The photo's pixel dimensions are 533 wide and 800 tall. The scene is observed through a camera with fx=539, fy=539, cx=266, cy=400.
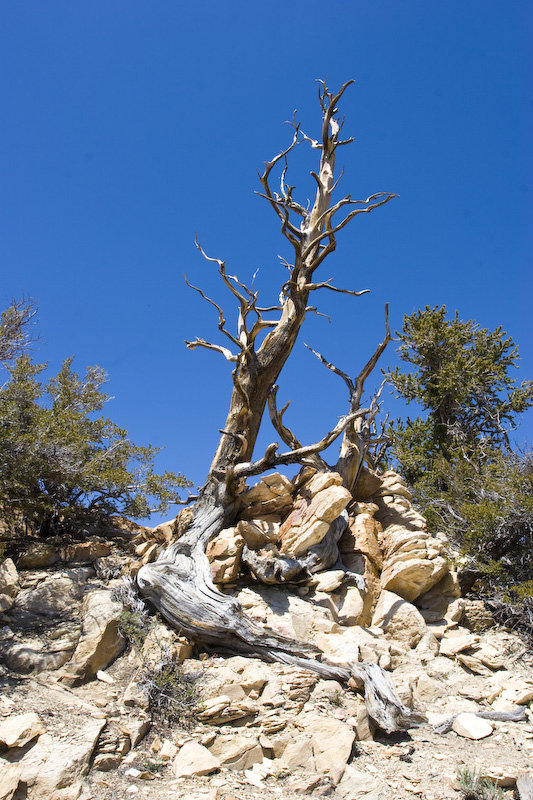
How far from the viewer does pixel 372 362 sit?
12.5 metres

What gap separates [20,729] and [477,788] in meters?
4.38

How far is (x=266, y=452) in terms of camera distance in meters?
9.16

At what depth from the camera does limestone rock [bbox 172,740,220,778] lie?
527cm

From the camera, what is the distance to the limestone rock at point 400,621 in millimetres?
8453

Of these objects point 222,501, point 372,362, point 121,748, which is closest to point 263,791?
point 121,748

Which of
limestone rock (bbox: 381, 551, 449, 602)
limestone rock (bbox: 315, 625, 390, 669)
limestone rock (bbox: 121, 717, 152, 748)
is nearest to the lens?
limestone rock (bbox: 121, 717, 152, 748)

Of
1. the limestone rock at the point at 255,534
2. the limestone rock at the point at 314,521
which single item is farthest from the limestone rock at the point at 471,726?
the limestone rock at the point at 255,534

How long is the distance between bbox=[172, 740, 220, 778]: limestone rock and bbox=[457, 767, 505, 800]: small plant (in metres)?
2.36

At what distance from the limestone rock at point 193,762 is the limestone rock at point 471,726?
2861mm

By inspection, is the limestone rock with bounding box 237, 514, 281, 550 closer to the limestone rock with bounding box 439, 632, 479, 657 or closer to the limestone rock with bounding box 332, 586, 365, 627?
the limestone rock with bounding box 332, 586, 365, 627

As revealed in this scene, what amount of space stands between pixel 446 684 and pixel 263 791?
3505 mm

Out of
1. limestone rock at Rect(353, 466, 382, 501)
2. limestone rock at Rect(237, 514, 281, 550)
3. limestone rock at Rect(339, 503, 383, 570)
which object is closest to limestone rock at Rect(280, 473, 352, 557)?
limestone rock at Rect(237, 514, 281, 550)

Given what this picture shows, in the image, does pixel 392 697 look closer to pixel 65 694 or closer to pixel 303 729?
pixel 303 729

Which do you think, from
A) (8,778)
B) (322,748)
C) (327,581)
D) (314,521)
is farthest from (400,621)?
(8,778)
